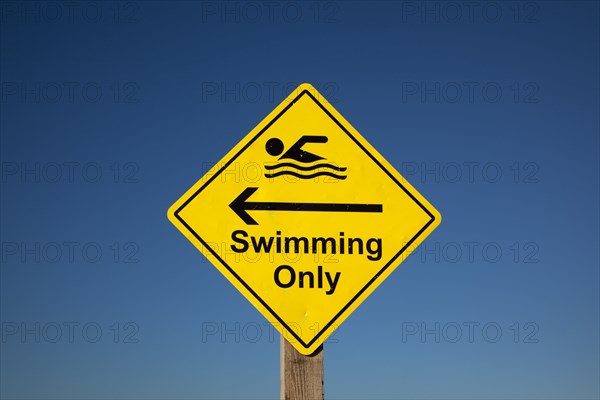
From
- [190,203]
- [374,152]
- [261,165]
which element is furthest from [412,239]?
[190,203]

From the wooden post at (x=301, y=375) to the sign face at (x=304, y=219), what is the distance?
59 millimetres

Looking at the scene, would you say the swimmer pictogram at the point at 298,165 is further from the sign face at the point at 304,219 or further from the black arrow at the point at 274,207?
the black arrow at the point at 274,207

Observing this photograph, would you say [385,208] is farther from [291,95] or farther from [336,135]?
[291,95]

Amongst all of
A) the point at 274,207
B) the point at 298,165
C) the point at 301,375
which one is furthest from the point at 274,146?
the point at 301,375

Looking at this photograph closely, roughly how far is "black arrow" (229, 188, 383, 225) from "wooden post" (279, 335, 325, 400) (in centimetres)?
63

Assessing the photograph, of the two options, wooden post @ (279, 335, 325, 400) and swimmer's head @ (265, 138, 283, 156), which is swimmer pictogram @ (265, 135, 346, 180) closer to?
swimmer's head @ (265, 138, 283, 156)

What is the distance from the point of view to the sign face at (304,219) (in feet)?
10.9

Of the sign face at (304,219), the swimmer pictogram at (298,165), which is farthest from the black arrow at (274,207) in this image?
the swimmer pictogram at (298,165)

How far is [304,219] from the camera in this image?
340 cm

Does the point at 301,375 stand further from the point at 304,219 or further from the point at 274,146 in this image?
the point at 274,146

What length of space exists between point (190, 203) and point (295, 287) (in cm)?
67

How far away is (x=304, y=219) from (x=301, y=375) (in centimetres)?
75

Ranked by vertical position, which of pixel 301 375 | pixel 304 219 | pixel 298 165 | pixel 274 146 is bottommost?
pixel 301 375

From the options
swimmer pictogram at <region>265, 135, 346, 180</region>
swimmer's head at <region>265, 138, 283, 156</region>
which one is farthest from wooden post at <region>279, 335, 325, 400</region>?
swimmer's head at <region>265, 138, 283, 156</region>
